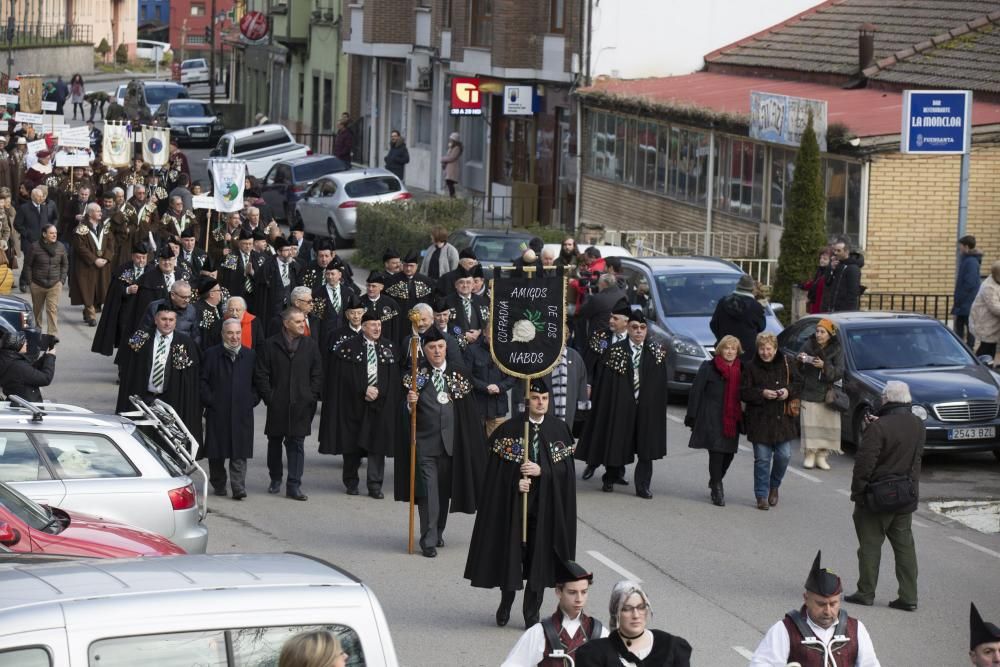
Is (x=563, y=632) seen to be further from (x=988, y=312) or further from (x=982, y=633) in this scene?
(x=988, y=312)

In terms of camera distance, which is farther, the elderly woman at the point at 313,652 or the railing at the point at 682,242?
the railing at the point at 682,242

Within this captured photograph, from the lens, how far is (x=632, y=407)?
15.6 m

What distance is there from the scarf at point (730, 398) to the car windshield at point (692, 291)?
548 cm

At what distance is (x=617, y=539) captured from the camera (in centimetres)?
1410

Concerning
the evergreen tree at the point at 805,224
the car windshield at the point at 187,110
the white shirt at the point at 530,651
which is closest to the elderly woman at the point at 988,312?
the evergreen tree at the point at 805,224

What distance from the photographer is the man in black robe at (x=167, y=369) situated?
15.1m

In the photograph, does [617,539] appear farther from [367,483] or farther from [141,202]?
[141,202]

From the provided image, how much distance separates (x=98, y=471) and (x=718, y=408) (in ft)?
19.4

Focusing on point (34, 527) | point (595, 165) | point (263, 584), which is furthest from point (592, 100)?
point (263, 584)

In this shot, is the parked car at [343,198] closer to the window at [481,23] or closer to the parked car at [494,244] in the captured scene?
the window at [481,23]

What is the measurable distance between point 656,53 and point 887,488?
26848mm

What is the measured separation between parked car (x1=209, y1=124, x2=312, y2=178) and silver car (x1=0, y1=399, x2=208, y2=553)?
34.0 m

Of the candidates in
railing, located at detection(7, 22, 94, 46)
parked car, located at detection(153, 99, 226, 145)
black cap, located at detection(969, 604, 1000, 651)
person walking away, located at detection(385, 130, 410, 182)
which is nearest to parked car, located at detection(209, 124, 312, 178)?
person walking away, located at detection(385, 130, 410, 182)

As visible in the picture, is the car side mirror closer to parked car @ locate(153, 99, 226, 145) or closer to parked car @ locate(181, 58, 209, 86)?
parked car @ locate(153, 99, 226, 145)
